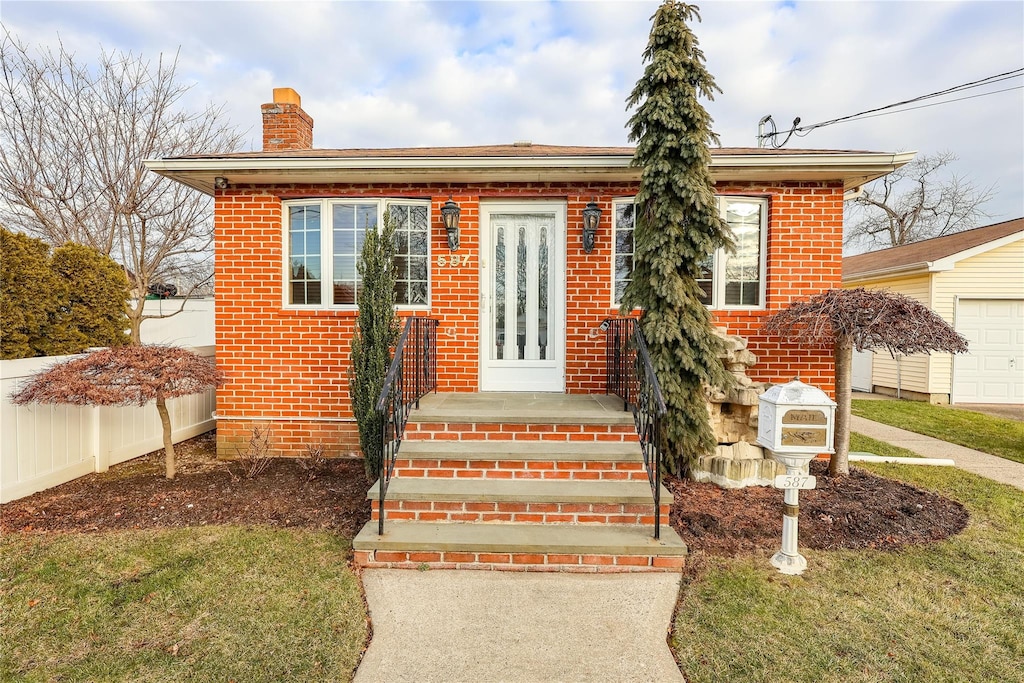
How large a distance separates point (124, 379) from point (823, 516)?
618 cm

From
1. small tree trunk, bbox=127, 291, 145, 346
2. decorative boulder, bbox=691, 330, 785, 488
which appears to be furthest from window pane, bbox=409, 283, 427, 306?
small tree trunk, bbox=127, 291, 145, 346

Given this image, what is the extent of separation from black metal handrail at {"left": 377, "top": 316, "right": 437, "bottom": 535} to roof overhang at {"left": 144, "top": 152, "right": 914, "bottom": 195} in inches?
64.3

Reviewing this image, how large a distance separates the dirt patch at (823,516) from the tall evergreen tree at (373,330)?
2.70m

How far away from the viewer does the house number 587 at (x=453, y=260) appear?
534cm

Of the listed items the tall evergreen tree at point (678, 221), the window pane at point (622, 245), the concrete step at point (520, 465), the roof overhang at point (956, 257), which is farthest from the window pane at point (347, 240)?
the roof overhang at point (956, 257)

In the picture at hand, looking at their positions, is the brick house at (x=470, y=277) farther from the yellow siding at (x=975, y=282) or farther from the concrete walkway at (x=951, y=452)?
the yellow siding at (x=975, y=282)

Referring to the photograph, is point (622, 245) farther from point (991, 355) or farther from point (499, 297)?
point (991, 355)

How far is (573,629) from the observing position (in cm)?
253

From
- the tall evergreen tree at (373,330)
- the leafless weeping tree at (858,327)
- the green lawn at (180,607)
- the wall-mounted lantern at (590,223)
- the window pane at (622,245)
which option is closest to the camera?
the green lawn at (180,607)

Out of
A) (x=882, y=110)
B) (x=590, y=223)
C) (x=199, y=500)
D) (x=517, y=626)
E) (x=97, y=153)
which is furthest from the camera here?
(x=882, y=110)

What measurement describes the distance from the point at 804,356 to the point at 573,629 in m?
4.29

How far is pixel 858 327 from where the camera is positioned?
4480 mm

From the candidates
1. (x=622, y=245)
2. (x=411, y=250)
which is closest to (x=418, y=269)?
(x=411, y=250)

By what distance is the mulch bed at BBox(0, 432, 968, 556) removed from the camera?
3564mm
